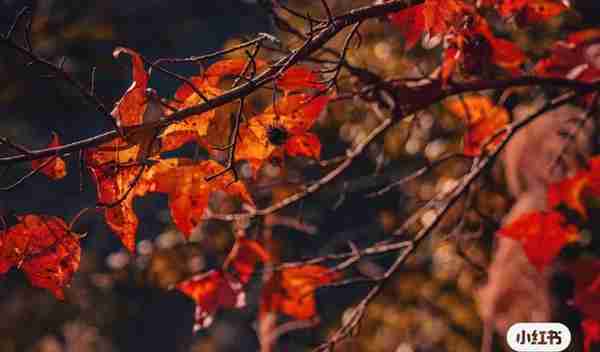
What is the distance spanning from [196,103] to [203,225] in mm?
3102

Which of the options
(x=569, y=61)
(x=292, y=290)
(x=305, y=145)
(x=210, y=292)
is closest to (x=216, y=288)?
(x=210, y=292)

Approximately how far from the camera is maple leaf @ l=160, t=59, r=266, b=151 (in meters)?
0.94

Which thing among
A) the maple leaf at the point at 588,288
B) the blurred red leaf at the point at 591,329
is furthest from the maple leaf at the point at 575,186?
the blurred red leaf at the point at 591,329

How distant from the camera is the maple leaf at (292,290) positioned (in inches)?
61.2

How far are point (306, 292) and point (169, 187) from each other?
0.61 metres

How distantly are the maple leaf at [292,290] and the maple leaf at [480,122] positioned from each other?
1.32ft

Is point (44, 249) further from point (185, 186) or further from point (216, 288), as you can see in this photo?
point (216, 288)

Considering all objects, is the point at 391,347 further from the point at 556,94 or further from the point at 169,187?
Result: the point at 169,187

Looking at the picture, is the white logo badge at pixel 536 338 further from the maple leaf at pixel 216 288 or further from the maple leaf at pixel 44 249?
the maple leaf at pixel 44 249

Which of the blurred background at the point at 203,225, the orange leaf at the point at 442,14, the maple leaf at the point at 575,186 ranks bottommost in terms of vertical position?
the blurred background at the point at 203,225

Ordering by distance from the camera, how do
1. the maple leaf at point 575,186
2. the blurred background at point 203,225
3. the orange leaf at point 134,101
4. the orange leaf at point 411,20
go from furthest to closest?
the blurred background at point 203,225
the maple leaf at point 575,186
the orange leaf at point 411,20
the orange leaf at point 134,101

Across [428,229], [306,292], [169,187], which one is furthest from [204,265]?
[169,187]

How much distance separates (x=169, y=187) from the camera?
103cm

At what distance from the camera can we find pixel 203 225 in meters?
3.99
